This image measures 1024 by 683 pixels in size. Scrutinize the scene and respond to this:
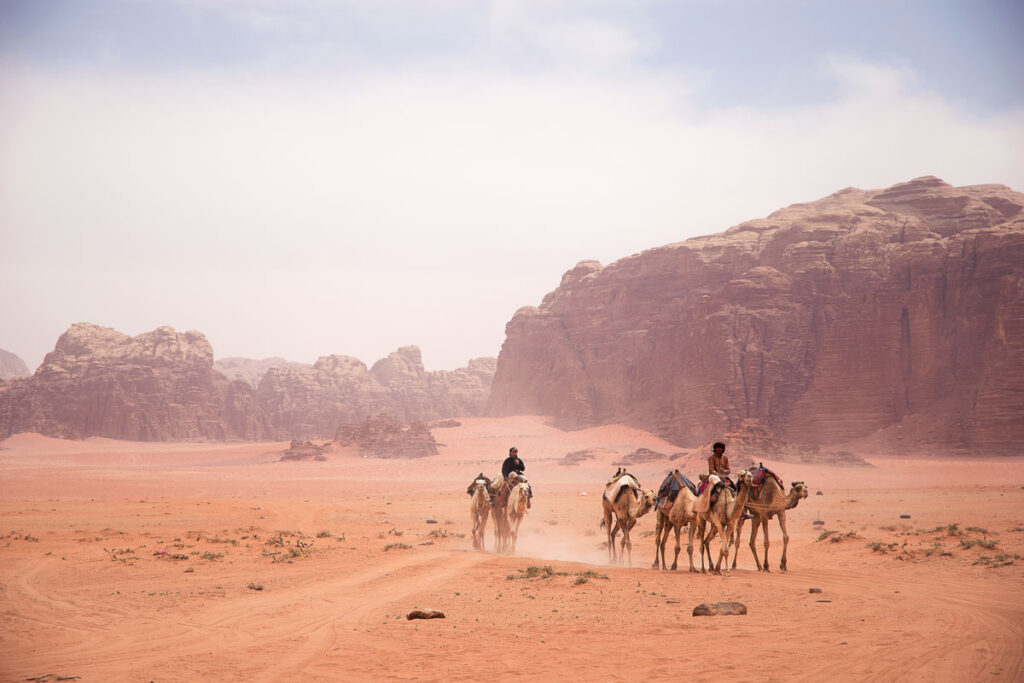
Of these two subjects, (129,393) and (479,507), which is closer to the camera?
(479,507)

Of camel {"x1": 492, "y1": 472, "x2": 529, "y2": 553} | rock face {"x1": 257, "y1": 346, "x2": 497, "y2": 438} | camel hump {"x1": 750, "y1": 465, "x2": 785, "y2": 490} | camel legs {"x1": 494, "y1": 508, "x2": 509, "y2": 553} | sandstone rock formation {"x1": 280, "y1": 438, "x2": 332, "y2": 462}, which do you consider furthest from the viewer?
rock face {"x1": 257, "y1": 346, "x2": 497, "y2": 438}

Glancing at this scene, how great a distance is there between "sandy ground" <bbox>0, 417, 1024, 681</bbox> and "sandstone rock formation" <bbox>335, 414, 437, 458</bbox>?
141ft

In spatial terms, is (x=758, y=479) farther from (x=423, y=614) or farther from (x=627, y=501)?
(x=423, y=614)

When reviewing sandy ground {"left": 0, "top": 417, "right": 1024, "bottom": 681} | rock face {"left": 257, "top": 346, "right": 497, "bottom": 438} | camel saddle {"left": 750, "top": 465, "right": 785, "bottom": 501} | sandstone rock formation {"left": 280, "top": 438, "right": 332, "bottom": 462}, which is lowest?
sandstone rock formation {"left": 280, "top": 438, "right": 332, "bottom": 462}

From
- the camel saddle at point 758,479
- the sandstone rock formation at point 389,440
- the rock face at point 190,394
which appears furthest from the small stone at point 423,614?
the rock face at point 190,394

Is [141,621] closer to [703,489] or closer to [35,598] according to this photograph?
[35,598]

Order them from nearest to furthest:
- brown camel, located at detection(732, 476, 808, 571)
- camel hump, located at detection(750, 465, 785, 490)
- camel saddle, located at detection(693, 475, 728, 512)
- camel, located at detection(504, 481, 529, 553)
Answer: camel saddle, located at detection(693, 475, 728, 512) < camel hump, located at detection(750, 465, 785, 490) < brown camel, located at detection(732, 476, 808, 571) < camel, located at detection(504, 481, 529, 553)

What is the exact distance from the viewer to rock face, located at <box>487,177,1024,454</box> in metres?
63.3

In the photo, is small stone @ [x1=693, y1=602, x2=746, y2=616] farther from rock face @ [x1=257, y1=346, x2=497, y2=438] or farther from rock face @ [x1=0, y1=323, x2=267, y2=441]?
rock face @ [x1=257, y1=346, x2=497, y2=438]

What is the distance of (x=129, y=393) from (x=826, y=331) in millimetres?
95170

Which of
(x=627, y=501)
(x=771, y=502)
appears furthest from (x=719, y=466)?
(x=627, y=501)

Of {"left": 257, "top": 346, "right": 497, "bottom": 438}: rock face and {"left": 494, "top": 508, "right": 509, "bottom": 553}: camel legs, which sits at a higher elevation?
{"left": 257, "top": 346, "right": 497, "bottom": 438}: rock face

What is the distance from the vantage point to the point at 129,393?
384 ft

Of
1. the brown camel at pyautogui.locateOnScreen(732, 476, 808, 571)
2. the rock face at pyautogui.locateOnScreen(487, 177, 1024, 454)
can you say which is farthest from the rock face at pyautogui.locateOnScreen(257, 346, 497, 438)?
the brown camel at pyautogui.locateOnScreen(732, 476, 808, 571)
